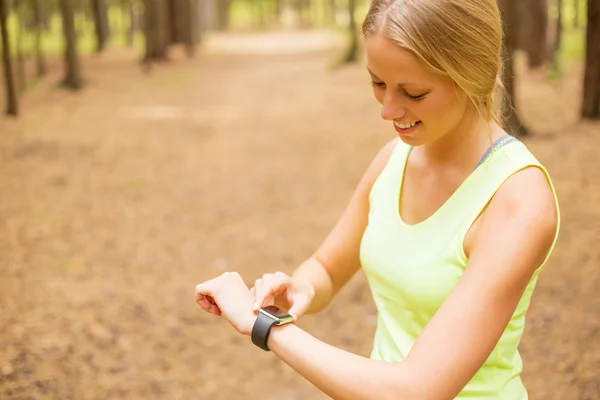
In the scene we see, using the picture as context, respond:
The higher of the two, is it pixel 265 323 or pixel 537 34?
pixel 265 323

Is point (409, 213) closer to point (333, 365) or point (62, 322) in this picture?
point (333, 365)

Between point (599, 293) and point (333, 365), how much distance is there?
428 cm

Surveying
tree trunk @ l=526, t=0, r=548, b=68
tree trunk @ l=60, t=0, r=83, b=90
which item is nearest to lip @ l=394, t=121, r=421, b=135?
tree trunk @ l=526, t=0, r=548, b=68

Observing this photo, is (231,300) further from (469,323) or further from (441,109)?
(441,109)

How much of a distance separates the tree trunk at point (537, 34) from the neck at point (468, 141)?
1483 cm

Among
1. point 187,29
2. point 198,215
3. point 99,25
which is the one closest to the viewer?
point 198,215

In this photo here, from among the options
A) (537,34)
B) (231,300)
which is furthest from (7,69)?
(231,300)

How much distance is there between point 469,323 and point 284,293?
67 centimetres

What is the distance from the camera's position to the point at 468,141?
1.94m

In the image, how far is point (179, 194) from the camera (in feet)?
28.3

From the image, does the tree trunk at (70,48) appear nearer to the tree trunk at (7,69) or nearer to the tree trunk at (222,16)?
the tree trunk at (7,69)

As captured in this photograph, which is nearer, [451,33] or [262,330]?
[451,33]

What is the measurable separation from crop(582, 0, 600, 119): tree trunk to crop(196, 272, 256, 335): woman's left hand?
28.6 ft

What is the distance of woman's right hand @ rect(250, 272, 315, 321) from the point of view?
1.98 meters
